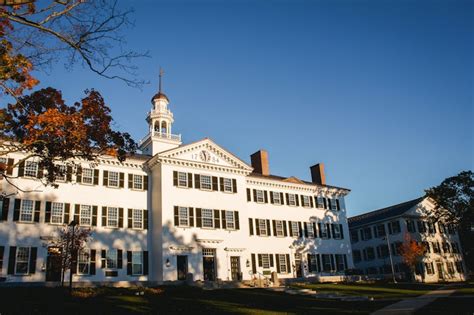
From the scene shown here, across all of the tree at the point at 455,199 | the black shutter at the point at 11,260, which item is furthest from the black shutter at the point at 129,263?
the tree at the point at 455,199

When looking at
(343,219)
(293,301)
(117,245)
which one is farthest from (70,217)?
(343,219)

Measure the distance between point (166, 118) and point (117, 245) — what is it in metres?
14.8

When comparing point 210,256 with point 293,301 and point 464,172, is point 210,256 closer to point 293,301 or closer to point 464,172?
point 293,301

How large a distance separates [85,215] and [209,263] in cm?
1104

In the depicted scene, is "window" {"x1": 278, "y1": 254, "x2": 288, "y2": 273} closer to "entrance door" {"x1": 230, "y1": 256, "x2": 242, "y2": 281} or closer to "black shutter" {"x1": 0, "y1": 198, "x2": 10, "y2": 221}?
"entrance door" {"x1": 230, "y1": 256, "x2": 242, "y2": 281}

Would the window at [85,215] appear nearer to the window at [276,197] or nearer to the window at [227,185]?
the window at [227,185]

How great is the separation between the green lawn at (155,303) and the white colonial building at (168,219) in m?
5.83

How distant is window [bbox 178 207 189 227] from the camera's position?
35.4 metres

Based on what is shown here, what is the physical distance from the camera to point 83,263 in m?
31.5

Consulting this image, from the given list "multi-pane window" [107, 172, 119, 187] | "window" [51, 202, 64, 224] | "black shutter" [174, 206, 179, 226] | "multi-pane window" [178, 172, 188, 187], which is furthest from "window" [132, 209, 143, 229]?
"window" [51, 202, 64, 224]

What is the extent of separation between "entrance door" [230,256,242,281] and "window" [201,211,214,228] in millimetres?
3532

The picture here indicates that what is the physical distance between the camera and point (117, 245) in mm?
33281

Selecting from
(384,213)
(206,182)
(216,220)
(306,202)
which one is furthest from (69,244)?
(384,213)

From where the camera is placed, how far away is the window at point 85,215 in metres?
32.4
